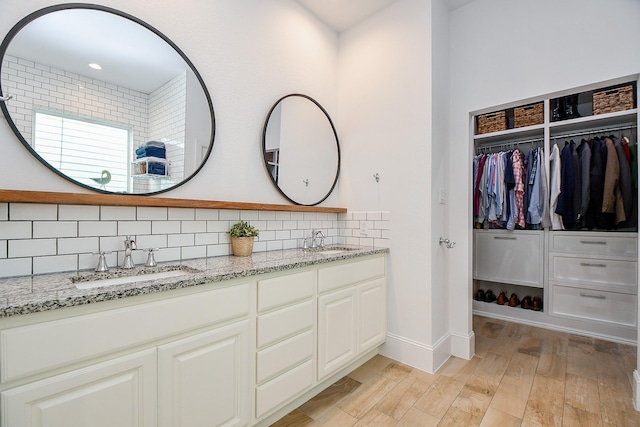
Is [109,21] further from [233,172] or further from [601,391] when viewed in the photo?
[601,391]

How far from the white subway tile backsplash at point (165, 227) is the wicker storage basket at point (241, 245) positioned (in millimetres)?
322

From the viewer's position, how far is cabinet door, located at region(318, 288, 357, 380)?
5.68 feet

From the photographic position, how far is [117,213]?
1428 mm

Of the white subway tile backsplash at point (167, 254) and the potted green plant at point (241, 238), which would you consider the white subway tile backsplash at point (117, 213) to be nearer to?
the white subway tile backsplash at point (167, 254)

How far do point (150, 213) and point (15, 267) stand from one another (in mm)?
533

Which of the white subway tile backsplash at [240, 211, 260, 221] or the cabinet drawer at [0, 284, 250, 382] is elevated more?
the white subway tile backsplash at [240, 211, 260, 221]

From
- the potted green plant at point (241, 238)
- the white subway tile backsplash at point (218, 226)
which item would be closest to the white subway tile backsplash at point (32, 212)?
the white subway tile backsplash at point (218, 226)

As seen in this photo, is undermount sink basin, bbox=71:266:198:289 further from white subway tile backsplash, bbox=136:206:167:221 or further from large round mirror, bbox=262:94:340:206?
large round mirror, bbox=262:94:340:206

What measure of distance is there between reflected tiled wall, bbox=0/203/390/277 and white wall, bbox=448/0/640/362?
4.65 ft

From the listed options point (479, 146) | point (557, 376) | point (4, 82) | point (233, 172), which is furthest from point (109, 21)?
point (479, 146)

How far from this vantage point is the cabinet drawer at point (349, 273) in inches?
68.5

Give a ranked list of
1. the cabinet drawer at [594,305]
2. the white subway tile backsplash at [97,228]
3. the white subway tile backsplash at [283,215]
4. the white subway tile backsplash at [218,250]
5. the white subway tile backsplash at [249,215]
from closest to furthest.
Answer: the white subway tile backsplash at [97,228] → the white subway tile backsplash at [218,250] → the white subway tile backsplash at [249,215] → the white subway tile backsplash at [283,215] → the cabinet drawer at [594,305]

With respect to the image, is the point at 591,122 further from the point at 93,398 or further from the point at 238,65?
the point at 93,398

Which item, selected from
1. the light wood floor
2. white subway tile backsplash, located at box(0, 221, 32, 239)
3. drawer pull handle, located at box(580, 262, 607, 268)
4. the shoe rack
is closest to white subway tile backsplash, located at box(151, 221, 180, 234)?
white subway tile backsplash, located at box(0, 221, 32, 239)
